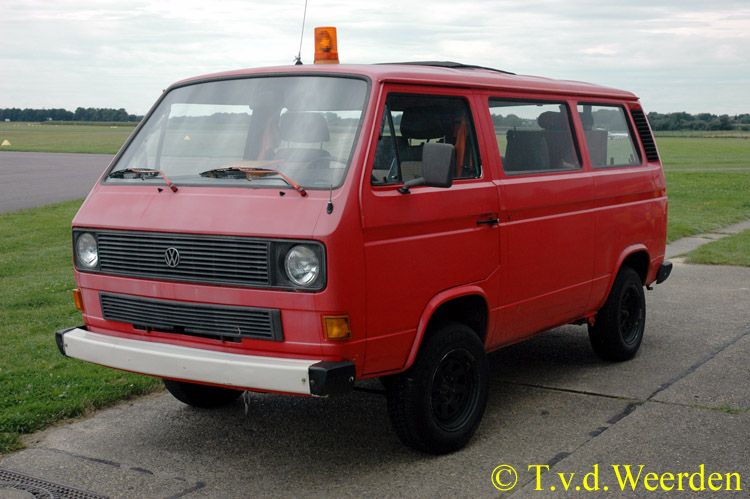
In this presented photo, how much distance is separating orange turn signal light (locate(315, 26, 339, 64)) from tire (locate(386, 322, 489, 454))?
202 cm

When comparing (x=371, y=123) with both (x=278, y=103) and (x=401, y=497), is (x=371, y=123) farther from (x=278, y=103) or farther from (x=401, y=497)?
(x=401, y=497)

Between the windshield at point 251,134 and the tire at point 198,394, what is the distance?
4.63ft

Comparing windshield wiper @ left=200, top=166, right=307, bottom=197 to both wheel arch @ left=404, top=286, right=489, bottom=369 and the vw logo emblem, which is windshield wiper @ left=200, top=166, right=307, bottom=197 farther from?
wheel arch @ left=404, top=286, right=489, bottom=369

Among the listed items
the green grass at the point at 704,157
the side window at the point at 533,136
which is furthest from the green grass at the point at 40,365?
the green grass at the point at 704,157

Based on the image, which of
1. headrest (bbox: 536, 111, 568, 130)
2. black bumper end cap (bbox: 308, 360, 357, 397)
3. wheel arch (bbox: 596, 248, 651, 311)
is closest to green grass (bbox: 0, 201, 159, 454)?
black bumper end cap (bbox: 308, 360, 357, 397)

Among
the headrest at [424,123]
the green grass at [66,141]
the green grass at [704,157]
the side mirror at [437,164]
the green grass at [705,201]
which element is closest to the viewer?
the side mirror at [437,164]

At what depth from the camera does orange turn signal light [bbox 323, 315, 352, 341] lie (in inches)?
164

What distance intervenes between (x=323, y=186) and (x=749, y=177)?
2608 centimetres

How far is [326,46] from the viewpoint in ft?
18.9

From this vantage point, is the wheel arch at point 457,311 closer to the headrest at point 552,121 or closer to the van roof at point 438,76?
the van roof at point 438,76

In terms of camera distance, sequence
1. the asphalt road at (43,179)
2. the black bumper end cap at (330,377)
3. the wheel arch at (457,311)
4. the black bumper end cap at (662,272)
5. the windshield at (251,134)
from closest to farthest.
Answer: the black bumper end cap at (330,377) → the windshield at (251,134) → the wheel arch at (457,311) → the black bumper end cap at (662,272) → the asphalt road at (43,179)

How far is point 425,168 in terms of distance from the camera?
446 centimetres

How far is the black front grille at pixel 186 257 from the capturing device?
14.0 feet

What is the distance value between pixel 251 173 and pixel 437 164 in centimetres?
99
